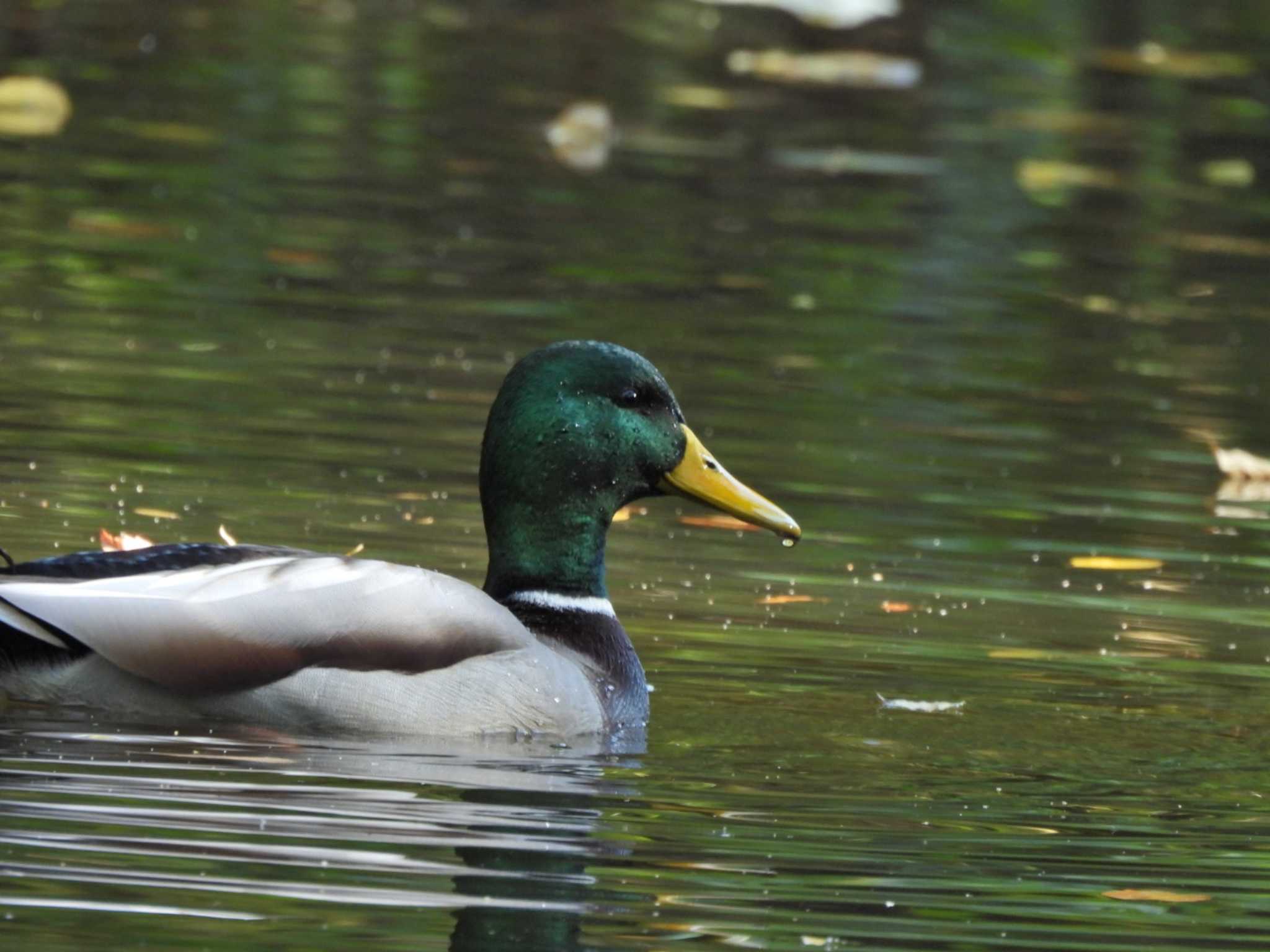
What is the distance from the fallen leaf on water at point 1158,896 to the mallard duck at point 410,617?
1.63 meters

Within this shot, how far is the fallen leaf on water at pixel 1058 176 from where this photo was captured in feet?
65.3

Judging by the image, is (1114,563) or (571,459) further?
(1114,563)

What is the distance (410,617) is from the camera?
6.64m

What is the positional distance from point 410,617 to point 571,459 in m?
0.90

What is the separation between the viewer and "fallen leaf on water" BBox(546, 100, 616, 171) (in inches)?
763

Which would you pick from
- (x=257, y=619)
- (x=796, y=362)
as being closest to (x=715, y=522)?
(x=796, y=362)

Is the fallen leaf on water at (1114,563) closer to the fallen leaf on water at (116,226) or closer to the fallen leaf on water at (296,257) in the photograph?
the fallen leaf on water at (296,257)

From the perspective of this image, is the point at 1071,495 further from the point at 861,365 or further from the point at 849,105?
the point at 849,105

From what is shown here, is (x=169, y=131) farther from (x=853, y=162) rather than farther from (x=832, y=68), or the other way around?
(x=832, y=68)

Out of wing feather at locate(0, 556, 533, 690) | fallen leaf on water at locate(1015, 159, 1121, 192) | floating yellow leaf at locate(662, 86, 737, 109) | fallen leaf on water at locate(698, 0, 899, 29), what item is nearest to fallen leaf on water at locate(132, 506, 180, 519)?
wing feather at locate(0, 556, 533, 690)

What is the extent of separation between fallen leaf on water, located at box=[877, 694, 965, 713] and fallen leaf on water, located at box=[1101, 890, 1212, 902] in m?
1.65

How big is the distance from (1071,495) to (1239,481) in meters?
0.89

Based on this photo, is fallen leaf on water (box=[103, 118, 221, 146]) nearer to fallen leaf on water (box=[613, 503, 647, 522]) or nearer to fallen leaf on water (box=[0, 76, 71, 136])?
fallen leaf on water (box=[0, 76, 71, 136])

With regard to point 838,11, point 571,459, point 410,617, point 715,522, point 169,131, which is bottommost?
point 169,131
